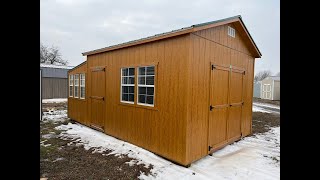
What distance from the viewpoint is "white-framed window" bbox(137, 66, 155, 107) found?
5418mm

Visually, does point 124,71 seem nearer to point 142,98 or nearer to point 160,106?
point 142,98

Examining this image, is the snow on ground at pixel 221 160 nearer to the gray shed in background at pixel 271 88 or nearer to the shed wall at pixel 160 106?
the shed wall at pixel 160 106

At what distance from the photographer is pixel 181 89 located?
4.60 metres

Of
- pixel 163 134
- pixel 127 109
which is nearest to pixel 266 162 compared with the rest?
pixel 163 134

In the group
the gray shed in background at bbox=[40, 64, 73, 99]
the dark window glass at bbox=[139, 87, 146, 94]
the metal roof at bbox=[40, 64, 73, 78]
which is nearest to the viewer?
the dark window glass at bbox=[139, 87, 146, 94]

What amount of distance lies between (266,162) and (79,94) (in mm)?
8196

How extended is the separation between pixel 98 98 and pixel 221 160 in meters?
5.19

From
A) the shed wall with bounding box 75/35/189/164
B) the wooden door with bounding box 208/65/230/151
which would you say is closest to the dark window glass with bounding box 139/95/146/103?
the shed wall with bounding box 75/35/189/164

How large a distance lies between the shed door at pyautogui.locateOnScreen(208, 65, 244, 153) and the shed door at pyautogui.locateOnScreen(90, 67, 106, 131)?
421cm

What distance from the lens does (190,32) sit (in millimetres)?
4363

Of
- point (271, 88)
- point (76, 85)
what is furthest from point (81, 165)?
point (271, 88)

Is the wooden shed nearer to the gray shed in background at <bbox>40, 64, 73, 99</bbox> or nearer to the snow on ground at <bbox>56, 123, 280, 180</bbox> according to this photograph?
the snow on ground at <bbox>56, 123, 280, 180</bbox>

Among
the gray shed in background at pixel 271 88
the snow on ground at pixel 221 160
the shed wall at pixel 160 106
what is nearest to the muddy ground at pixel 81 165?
the snow on ground at pixel 221 160
